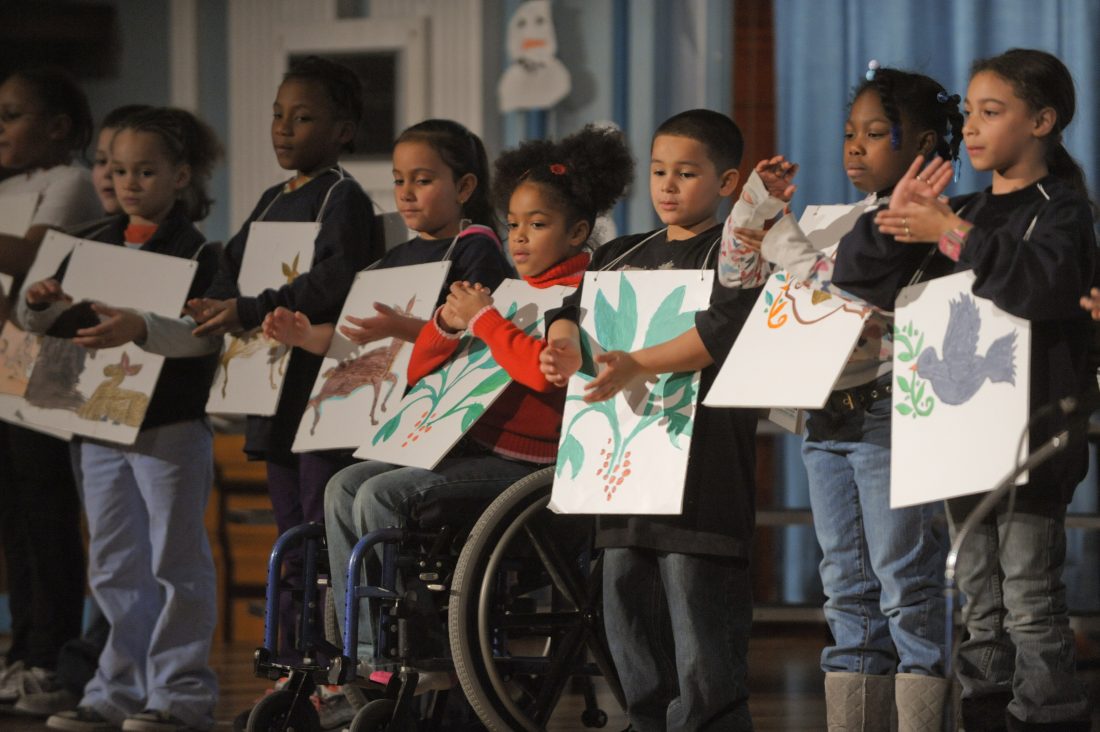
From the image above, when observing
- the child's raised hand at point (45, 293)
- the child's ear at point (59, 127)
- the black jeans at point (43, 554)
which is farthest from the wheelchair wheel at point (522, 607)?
the child's ear at point (59, 127)

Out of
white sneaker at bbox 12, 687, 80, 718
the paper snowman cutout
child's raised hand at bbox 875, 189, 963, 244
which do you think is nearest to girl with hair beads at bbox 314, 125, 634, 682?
child's raised hand at bbox 875, 189, 963, 244

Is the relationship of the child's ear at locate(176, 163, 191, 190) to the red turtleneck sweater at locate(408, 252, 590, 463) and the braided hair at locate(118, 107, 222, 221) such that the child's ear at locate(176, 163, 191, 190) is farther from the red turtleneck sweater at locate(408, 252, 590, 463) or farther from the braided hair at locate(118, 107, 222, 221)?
the red turtleneck sweater at locate(408, 252, 590, 463)

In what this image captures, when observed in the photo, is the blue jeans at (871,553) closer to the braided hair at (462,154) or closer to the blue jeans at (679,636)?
the blue jeans at (679,636)

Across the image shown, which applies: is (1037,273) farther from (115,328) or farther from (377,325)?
(115,328)

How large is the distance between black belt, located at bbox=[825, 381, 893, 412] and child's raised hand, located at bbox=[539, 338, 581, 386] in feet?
1.26

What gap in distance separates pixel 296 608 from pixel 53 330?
78 cm

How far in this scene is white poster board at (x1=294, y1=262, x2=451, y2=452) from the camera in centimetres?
251

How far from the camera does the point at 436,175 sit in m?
2.61

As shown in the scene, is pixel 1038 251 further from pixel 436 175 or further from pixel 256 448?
pixel 256 448

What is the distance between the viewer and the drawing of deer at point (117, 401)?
2789 millimetres

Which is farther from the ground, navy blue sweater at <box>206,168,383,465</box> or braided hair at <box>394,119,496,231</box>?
braided hair at <box>394,119,496,231</box>

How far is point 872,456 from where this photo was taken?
2.03m

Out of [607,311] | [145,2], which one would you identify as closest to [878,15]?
[607,311]

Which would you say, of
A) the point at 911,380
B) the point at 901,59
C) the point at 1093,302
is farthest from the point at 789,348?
the point at 901,59
